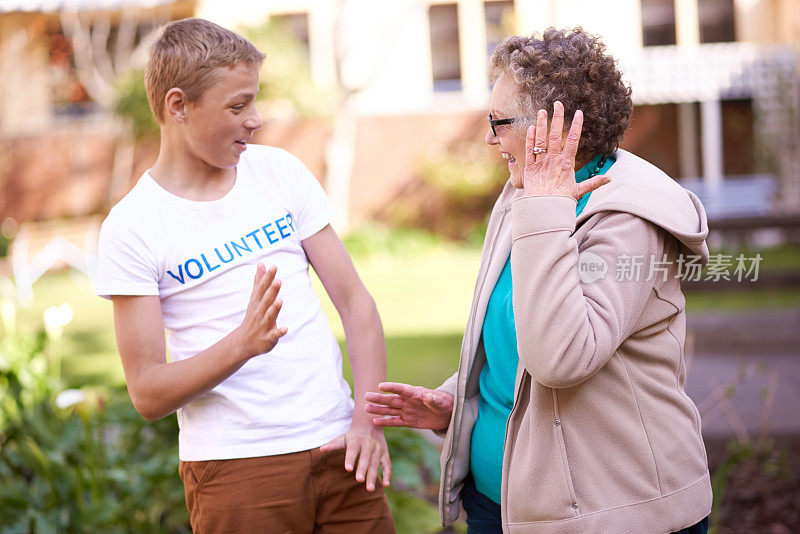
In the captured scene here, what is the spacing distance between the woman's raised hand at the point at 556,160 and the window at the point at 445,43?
16.3 metres

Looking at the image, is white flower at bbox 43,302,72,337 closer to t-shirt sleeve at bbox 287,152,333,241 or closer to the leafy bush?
the leafy bush

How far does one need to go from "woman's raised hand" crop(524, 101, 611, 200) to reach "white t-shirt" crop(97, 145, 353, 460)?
682mm

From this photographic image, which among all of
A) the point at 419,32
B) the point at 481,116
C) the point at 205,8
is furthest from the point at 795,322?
the point at 205,8

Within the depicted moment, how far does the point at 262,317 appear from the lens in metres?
1.88

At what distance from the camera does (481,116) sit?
15.8 m

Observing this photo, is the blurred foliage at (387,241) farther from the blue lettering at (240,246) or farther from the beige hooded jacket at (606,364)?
the beige hooded jacket at (606,364)

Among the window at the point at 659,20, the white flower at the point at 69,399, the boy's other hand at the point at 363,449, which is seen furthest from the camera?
the window at the point at 659,20

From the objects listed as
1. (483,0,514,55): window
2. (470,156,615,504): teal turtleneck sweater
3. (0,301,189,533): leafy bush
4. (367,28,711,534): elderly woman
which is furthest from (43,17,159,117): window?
(367,28,711,534): elderly woman

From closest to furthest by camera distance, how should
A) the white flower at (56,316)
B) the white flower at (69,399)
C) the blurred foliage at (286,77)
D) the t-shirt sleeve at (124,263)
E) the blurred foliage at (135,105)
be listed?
1. the t-shirt sleeve at (124,263)
2. the white flower at (69,399)
3. the white flower at (56,316)
4. the blurred foliage at (286,77)
5. the blurred foliage at (135,105)

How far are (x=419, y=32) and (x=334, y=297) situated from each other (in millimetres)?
15477

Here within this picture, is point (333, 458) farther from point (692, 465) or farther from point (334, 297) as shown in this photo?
point (692, 465)

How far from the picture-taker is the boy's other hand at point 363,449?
2.11m

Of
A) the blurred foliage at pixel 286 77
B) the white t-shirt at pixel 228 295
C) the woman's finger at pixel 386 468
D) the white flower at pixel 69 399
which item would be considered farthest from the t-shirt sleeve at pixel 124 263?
the blurred foliage at pixel 286 77

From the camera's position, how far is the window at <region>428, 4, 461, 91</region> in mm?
17797
